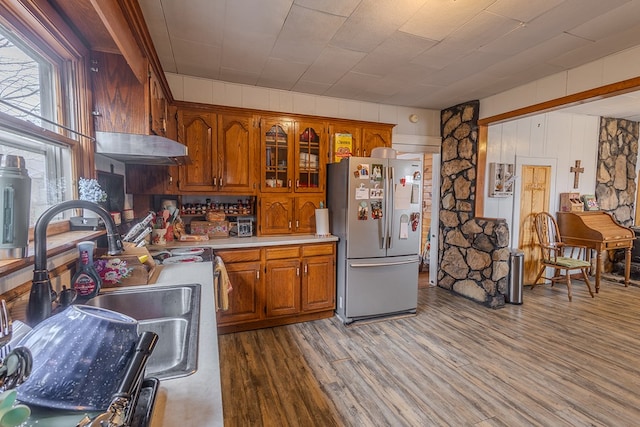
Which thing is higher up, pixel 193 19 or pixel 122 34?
pixel 193 19

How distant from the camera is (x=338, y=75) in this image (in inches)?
118

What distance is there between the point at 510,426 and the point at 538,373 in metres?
0.75

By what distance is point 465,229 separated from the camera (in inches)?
154

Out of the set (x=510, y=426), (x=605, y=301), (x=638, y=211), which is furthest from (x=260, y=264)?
(x=638, y=211)

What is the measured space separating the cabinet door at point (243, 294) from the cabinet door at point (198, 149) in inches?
33.7

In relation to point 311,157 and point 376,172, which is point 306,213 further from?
point 376,172

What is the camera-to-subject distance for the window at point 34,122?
3.80 feet

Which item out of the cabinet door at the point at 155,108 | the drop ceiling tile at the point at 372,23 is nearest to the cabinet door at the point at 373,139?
the drop ceiling tile at the point at 372,23

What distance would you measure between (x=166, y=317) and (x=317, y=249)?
201 centimetres

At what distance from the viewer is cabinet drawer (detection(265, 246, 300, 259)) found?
9.89 ft

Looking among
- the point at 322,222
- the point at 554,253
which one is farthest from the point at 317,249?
the point at 554,253

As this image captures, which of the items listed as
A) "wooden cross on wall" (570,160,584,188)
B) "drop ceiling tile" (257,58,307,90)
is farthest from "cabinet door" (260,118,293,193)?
"wooden cross on wall" (570,160,584,188)

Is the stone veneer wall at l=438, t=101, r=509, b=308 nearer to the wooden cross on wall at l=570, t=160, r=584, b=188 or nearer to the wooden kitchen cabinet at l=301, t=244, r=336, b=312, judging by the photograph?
the wooden kitchen cabinet at l=301, t=244, r=336, b=312

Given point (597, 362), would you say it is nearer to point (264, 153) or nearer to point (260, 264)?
point (260, 264)
